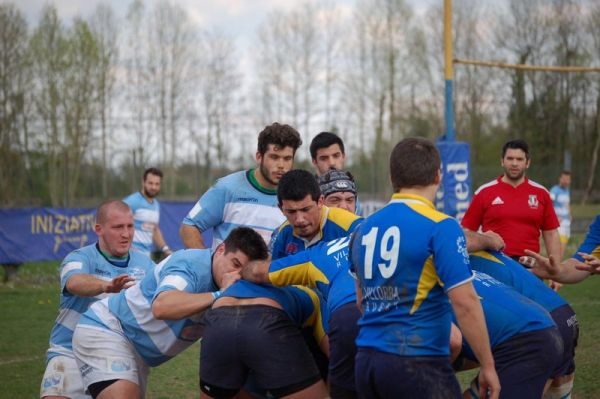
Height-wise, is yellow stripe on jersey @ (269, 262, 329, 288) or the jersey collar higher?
the jersey collar

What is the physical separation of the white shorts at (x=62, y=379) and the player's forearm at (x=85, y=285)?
534 millimetres

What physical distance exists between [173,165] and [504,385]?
26118 millimetres

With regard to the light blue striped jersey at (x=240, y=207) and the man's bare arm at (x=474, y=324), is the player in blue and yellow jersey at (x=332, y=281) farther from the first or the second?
the light blue striped jersey at (x=240, y=207)

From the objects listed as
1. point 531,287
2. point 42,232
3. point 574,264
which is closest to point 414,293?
point 531,287

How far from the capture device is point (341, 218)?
17.0 ft

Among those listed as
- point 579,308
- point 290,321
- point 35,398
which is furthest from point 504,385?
point 579,308

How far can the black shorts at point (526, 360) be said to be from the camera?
4512mm

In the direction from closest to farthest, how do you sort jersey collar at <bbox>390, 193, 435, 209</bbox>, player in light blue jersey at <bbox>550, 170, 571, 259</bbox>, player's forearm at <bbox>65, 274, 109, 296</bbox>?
1. jersey collar at <bbox>390, 193, 435, 209</bbox>
2. player's forearm at <bbox>65, 274, 109, 296</bbox>
3. player in light blue jersey at <bbox>550, 170, 571, 259</bbox>

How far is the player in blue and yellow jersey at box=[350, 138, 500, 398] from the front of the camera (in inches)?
147

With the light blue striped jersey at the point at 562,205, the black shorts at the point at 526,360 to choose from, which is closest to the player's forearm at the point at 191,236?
the black shorts at the point at 526,360

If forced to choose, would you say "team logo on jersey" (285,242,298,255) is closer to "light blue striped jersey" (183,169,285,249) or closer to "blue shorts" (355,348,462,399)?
"light blue striped jersey" (183,169,285,249)

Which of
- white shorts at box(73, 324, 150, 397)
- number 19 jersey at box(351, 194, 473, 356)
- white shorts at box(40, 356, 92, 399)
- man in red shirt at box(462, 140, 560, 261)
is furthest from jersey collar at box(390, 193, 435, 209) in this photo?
man in red shirt at box(462, 140, 560, 261)

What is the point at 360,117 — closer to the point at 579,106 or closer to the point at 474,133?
the point at 474,133

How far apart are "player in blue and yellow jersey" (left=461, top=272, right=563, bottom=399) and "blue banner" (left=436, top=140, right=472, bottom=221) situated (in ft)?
37.9
